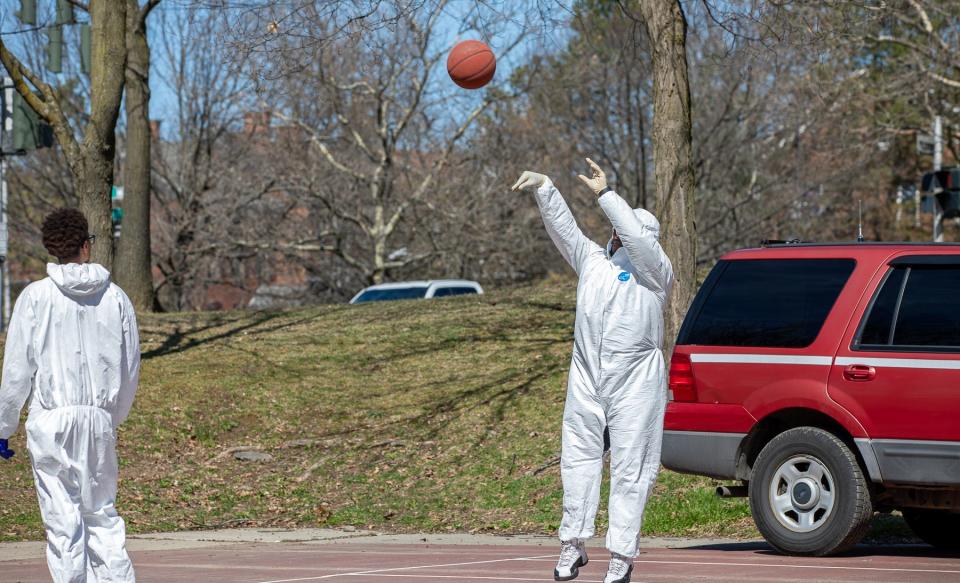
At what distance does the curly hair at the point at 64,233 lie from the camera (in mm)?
6398

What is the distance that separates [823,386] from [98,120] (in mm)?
11429

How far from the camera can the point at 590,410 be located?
7.16 m

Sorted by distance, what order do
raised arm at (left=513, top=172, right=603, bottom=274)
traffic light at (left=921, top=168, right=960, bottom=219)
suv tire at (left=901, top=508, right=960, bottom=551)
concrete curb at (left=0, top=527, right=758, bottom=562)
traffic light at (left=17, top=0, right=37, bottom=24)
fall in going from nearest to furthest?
raised arm at (left=513, top=172, right=603, bottom=274)
suv tire at (left=901, top=508, right=960, bottom=551)
concrete curb at (left=0, top=527, right=758, bottom=562)
traffic light at (left=921, top=168, right=960, bottom=219)
traffic light at (left=17, top=0, right=37, bottom=24)

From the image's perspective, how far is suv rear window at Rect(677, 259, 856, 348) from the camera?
8.88 metres

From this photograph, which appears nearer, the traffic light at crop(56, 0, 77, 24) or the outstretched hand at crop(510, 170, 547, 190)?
the outstretched hand at crop(510, 170, 547, 190)

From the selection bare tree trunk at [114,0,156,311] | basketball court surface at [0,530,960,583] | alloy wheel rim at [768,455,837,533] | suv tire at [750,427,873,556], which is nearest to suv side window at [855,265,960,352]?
suv tire at [750,427,873,556]

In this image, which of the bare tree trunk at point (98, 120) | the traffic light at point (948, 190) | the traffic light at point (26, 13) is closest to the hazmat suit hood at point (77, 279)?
the bare tree trunk at point (98, 120)

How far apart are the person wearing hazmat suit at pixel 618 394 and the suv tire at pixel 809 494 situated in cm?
177

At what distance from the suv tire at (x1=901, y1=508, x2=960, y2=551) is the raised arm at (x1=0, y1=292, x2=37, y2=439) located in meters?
6.02

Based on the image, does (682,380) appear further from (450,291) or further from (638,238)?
(450,291)

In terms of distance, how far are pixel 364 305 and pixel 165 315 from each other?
3037 millimetres

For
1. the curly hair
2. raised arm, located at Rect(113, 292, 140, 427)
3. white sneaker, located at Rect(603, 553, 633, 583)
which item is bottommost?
white sneaker, located at Rect(603, 553, 633, 583)

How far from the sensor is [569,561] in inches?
283

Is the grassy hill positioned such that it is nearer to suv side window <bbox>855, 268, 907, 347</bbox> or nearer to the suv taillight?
the suv taillight
